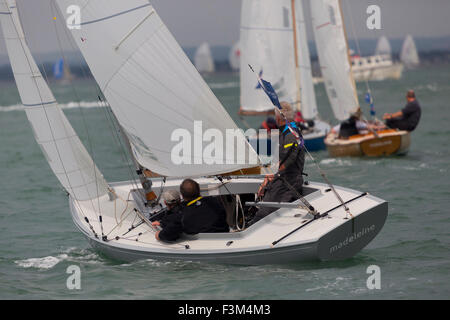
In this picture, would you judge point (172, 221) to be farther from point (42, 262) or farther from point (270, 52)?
point (270, 52)

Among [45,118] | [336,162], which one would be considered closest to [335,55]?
[336,162]

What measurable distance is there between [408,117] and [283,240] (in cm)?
1011

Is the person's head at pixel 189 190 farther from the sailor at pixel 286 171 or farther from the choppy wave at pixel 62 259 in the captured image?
the choppy wave at pixel 62 259

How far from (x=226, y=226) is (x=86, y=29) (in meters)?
2.72

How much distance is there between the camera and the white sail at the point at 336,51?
1928 centimetres

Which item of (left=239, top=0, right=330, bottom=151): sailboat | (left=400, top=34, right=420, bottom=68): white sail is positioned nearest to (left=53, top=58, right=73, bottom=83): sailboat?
(left=239, top=0, right=330, bottom=151): sailboat

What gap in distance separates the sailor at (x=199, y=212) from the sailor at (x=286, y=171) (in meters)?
0.45

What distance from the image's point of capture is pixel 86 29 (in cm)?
826

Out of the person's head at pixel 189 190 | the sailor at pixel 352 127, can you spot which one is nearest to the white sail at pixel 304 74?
the sailor at pixel 352 127

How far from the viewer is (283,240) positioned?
24.2ft

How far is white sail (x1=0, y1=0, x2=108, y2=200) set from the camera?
9430mm

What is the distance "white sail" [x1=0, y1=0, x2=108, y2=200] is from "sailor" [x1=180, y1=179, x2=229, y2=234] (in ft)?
7.42

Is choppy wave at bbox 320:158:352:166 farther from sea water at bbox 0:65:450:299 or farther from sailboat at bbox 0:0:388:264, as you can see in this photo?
sailboat at bbox 0:0:388:264
